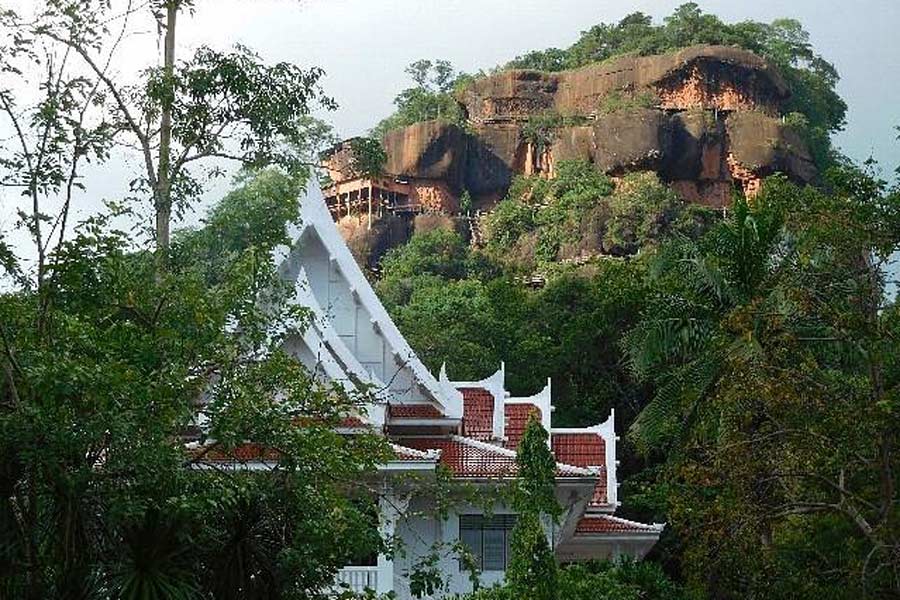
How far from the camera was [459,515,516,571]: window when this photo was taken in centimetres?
1905

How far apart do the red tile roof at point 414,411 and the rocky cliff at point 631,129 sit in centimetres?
4915

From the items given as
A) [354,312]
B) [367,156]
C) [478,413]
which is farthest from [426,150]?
[367,156]

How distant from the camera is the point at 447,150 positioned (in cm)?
7275

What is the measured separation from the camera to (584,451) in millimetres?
22828

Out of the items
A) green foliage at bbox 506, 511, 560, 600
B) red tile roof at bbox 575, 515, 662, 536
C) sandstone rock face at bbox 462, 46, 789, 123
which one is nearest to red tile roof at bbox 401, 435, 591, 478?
red tile roof at bbox 575, 515, 662, 536

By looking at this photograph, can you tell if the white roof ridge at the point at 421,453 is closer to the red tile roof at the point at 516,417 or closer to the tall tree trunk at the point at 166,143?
the tall tree trunk at the point at 166,143

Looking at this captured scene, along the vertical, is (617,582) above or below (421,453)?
below

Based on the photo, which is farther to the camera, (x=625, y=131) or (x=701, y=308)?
(x=625, y=131)

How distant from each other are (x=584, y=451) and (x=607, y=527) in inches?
50.6

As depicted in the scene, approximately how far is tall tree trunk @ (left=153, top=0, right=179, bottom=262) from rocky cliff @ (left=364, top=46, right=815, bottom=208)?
50672mm

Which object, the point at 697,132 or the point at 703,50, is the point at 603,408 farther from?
the point at 703,50

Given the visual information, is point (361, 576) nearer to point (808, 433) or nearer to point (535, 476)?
point (535, 476)

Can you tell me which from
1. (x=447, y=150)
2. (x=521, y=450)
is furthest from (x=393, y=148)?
(x=521, y=450)

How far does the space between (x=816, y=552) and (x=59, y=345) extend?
1225 centimetres
